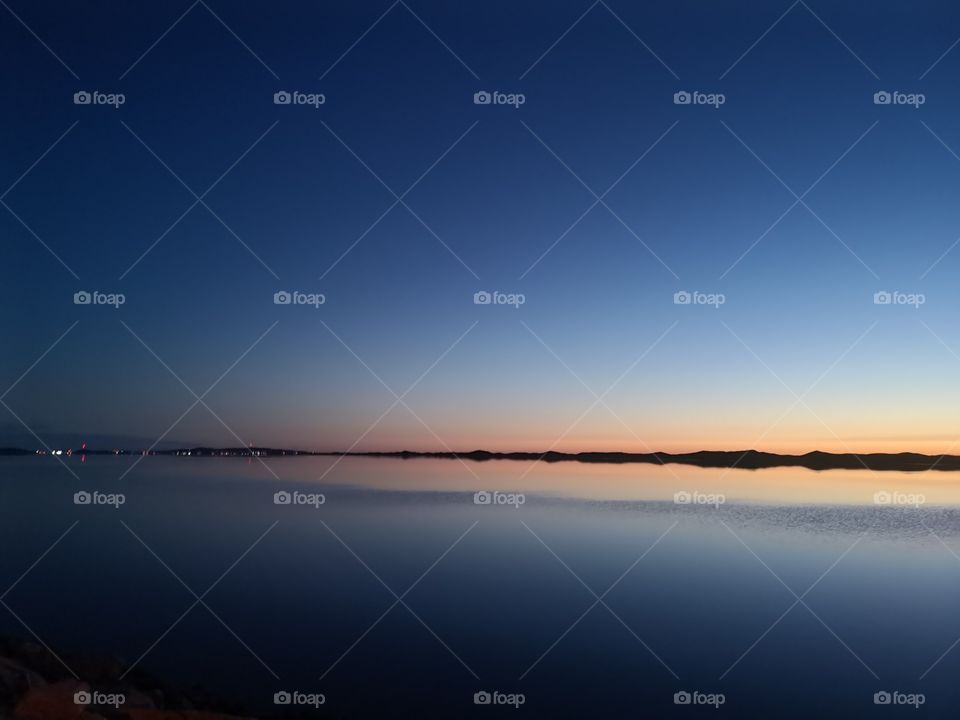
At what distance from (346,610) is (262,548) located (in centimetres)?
400

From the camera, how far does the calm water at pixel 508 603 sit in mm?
8258

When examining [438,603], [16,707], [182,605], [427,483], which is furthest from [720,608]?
[427,483]

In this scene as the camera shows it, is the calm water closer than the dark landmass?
No

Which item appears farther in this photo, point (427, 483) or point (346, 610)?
point (427, 483)

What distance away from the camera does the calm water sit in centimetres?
826

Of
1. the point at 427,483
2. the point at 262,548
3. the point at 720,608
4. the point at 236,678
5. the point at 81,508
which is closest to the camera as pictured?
the point at 236,678

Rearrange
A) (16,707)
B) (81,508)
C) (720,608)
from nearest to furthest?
(16,707) < (720,608) < (81,508)

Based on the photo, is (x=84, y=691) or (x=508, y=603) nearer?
(x=84, y=691)

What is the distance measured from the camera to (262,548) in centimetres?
1360

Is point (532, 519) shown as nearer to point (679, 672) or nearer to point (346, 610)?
point (346, 610)

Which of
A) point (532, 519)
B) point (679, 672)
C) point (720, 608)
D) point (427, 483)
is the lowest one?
point (679, 672)

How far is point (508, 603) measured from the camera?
10.4 metres

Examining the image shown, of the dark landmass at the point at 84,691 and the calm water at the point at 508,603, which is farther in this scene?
the calm water at the point at 508,603

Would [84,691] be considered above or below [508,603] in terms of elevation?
below
